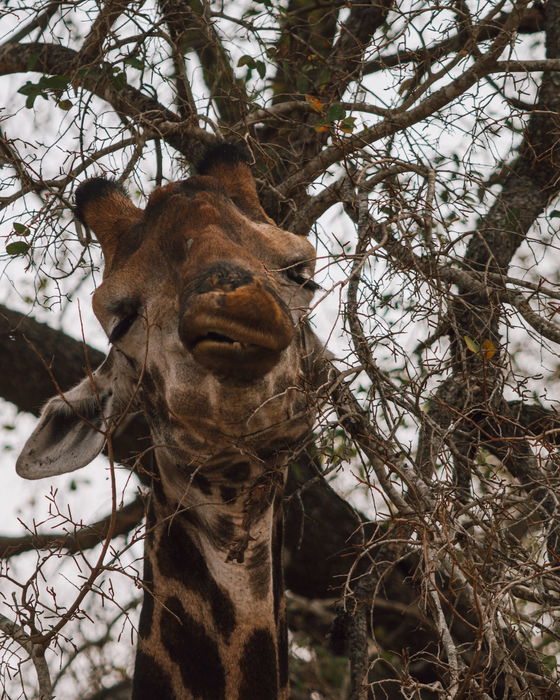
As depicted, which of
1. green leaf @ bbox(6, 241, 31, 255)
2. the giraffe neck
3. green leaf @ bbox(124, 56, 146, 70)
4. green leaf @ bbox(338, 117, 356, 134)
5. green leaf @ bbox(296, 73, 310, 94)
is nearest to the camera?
the giraffe neck

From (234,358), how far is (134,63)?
1926mm

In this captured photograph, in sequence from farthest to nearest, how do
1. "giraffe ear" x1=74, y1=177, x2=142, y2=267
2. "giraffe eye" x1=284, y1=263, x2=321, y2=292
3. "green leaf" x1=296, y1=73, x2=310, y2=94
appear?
1. "green leaf" x1=296, y1=73, x2=310, y2=94
2. "giraffe ear" x1=74, y1=177, x2=142, y2=267
3. "giraffe eye" x1=284, y1=263, x2=321, y2=292

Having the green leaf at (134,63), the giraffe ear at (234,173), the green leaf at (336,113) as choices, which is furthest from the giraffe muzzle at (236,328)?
the green leaf at (134,63)

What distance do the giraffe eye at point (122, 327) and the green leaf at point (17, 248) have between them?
27.8 inches

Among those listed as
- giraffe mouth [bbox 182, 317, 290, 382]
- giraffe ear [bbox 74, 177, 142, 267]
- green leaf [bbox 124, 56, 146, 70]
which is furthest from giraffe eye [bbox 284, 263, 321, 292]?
green leaf [bbox 124, 56, 146, 70]

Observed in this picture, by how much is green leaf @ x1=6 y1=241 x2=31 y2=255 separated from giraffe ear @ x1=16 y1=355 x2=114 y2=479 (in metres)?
0.56

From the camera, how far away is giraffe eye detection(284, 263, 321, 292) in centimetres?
300

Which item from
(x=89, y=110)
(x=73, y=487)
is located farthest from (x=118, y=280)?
(x=73, y=487)

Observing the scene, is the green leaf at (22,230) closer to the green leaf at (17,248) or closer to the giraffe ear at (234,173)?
the green leaf at (17,248)

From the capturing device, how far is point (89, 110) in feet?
12.1

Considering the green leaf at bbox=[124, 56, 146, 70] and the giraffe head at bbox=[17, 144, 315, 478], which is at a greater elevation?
the green leaf at bbox=[124, 56, 146, 70]

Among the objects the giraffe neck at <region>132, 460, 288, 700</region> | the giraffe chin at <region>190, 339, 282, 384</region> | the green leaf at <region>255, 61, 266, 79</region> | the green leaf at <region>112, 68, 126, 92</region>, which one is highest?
the green leaf at <region>255, 61, 266, 79</region>

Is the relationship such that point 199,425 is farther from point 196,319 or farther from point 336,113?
point 336,113

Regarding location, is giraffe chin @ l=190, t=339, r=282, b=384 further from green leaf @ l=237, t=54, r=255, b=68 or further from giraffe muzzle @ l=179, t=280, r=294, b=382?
green leaf @ l=237, t=54, r=255, b=68
